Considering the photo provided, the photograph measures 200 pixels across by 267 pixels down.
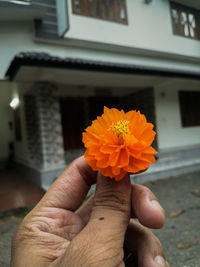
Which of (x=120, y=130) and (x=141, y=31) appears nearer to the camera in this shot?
(x=120, y=130)

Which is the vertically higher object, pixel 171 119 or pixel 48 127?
pixel 171 119

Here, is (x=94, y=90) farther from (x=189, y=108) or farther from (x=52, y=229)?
(x=52, y=229)

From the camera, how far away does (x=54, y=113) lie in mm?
5602

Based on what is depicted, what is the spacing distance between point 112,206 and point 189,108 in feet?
29.1

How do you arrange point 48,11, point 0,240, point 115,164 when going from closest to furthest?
point 115,164, point 0,240, point 48,11

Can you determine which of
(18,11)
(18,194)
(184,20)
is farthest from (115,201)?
(184,20)

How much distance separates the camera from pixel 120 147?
2.69ft

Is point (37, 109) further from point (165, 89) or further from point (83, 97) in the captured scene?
point (165, 89)

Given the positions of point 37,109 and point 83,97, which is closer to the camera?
point 37,109

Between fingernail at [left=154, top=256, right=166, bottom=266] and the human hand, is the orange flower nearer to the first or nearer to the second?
the human hand

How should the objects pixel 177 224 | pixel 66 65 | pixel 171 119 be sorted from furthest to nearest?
pixel 171 119 < pixel 66 65 < pixel 177 224

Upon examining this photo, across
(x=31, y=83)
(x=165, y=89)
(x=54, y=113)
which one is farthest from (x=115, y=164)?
(x=165, y=89)

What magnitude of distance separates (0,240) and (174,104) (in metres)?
→ 7.49

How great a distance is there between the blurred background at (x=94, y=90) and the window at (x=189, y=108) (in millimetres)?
44
